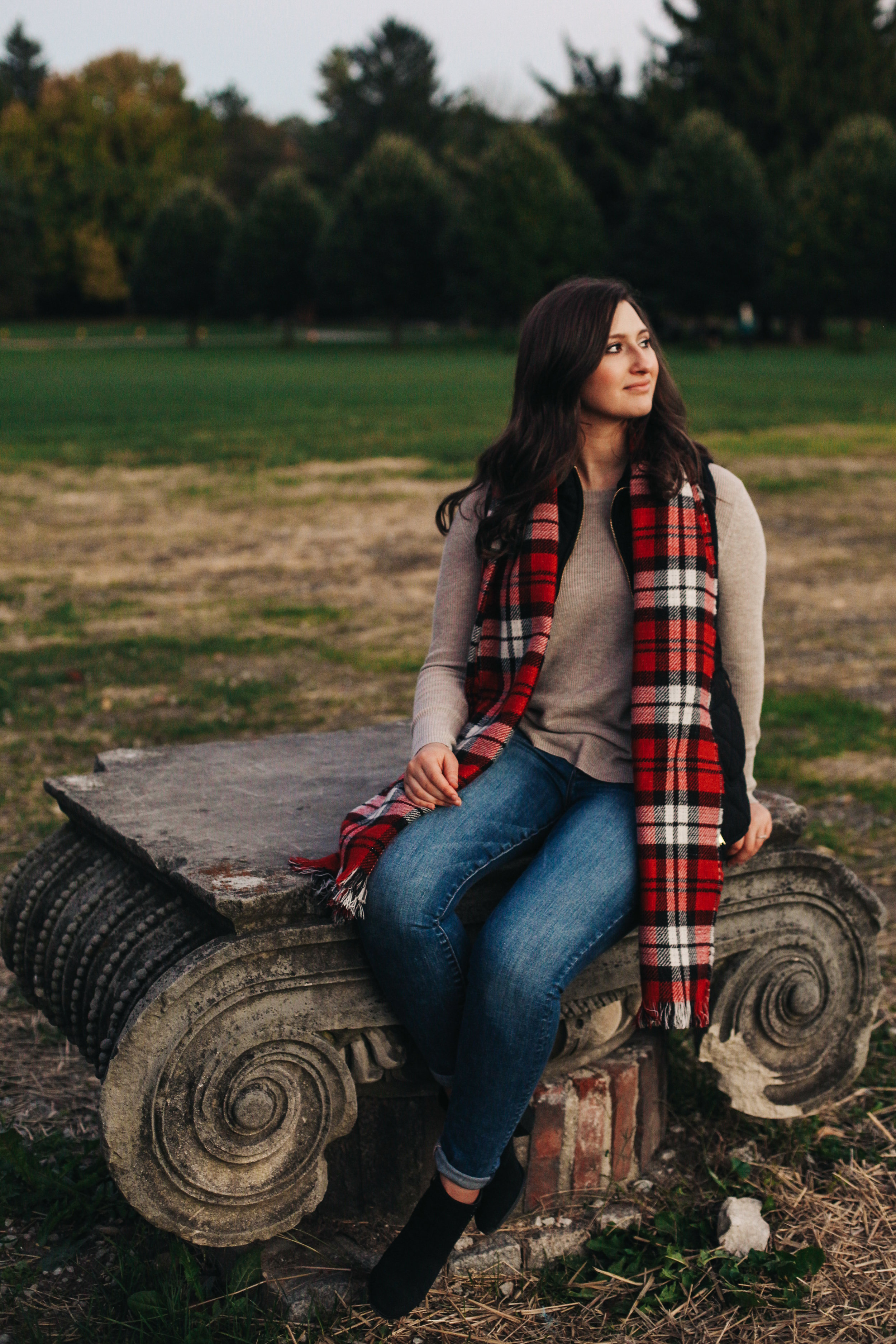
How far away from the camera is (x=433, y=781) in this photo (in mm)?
2793

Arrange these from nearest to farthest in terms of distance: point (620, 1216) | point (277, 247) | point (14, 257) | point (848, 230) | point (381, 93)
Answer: point (620, 1216), point (848, 230), point (277, 247), point (14, 257), point (381, 93)

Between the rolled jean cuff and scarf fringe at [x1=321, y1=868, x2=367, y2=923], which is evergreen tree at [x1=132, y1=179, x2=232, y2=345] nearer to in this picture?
scarf fringe at [x1=321, y1=868, x2=367, y2=923]

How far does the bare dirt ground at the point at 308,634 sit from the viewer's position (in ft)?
10.0

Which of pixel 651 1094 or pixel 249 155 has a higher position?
pixel 249 155

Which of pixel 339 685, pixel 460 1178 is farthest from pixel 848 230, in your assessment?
pixel 460 1178

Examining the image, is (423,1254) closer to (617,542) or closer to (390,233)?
(617,542)

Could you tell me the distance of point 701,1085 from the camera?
3498mm

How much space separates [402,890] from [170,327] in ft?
233

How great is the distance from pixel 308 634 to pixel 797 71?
168 ft

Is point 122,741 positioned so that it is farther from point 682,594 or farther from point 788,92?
point 788,92

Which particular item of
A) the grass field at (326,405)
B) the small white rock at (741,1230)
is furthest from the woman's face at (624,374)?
the grass field at (326,405)

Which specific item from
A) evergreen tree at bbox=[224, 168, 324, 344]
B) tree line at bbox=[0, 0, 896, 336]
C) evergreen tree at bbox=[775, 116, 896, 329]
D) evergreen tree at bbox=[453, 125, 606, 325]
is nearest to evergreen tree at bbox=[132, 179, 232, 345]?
tree line at bbox=[0, 0, 896, 336]

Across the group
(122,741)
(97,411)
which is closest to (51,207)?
(97,411)

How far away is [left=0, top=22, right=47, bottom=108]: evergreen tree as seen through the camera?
316ft
